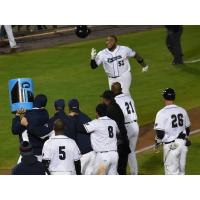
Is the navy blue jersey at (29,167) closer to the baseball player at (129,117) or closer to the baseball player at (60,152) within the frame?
the baseball player at (60,152)

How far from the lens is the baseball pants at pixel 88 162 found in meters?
12.7

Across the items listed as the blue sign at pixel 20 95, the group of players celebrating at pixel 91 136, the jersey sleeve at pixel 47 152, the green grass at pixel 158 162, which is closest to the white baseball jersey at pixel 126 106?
the group of players celebrating at pixel 91 136

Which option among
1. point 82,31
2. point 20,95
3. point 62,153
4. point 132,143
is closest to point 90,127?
point 62,153

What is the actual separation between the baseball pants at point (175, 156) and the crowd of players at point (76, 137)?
0.74 metres

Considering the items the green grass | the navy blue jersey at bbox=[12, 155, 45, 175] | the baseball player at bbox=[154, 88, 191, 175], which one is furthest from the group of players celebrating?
the green grass

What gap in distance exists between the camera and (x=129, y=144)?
1360 cm

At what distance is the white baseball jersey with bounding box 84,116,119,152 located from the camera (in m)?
12.3

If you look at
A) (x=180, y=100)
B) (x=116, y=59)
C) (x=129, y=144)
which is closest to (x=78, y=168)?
(x=129, y=144)

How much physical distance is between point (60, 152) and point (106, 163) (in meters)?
0.88

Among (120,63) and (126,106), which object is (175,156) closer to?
(126,106)

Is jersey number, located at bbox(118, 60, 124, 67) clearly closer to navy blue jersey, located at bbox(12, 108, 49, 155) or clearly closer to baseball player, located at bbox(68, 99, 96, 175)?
baseball player, located at bbox(68, 99, 96, 175)

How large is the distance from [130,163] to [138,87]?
21.7 feet

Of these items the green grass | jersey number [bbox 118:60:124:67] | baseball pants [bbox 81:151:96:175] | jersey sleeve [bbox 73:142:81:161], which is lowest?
the green grass
